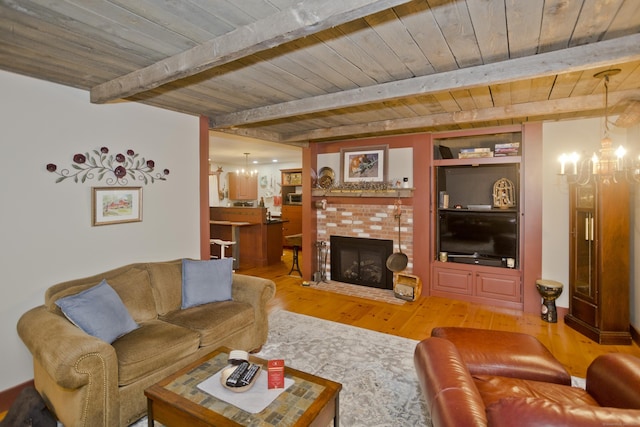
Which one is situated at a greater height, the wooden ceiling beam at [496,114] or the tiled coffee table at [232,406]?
the wooden ceiling beam at [496,114]

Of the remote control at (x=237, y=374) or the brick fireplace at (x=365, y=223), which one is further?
the brick fireplace at (x=365, y=223)

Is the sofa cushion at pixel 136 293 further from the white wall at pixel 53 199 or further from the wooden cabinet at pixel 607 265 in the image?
the wooden cabinet at pixel 607 265

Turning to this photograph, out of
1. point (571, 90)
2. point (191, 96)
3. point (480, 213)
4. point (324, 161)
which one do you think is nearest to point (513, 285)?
point (480, 213)

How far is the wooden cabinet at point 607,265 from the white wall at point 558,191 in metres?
0.43

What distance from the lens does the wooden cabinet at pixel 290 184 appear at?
9070 millimetres

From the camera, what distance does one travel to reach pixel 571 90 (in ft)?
9.34

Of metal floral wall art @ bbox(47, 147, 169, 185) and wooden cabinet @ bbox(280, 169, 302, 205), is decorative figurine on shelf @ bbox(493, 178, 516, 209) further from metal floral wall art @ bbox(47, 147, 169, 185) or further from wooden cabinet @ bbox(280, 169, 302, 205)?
wooden cabinet @ bbox(280, 169, 302, 205)

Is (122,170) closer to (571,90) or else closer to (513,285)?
(571,90)

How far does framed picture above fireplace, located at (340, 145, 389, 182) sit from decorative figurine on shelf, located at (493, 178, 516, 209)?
Answer: 1540mm

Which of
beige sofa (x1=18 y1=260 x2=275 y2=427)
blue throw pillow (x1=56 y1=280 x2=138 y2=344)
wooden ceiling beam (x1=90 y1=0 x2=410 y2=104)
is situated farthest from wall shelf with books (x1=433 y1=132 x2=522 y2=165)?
blue throw pillow (x1=56 y1=280 x2=138 y2=344)

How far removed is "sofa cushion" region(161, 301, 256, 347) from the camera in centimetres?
259

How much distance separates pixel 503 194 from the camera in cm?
445

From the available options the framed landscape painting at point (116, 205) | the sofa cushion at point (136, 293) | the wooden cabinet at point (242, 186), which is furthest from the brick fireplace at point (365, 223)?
the wooden cabinet at point (242, 186)

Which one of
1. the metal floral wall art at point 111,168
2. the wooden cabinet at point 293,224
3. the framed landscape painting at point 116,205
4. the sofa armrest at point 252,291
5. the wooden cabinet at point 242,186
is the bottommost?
A: the sofa armrest at point 252,291
